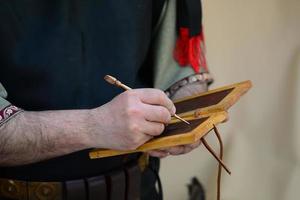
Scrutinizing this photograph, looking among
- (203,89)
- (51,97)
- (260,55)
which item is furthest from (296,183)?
(51,97)

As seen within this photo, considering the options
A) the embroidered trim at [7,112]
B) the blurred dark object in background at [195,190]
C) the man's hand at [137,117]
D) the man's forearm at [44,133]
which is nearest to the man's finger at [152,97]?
the man's hand at [137,117]

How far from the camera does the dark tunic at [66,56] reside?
2.73 ft

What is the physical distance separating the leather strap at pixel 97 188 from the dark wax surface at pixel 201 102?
0.66 feet

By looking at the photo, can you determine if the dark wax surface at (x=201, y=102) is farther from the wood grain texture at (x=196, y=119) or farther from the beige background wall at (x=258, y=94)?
the beige background wall at (x=258, y=94)

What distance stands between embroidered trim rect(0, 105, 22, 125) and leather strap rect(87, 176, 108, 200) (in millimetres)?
198

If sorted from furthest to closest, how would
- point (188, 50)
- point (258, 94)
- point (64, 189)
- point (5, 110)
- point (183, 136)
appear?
1. point (258, 94)
2. point (188, 50)
3. point (64, 189)
4. point (5, 110)
5. point (183, 136)

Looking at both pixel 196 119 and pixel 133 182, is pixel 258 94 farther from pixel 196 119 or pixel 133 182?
pixel 196 119

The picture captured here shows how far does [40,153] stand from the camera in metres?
0.81

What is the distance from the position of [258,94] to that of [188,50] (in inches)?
18.1

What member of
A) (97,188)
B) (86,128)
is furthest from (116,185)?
(86,128)

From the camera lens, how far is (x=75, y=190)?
870 millimetres

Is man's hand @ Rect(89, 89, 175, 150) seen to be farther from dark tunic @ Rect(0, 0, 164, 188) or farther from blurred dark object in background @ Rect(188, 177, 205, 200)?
blurred dark object in background @ Rect(188, 177, 205, 200)

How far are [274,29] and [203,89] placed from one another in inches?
16.6

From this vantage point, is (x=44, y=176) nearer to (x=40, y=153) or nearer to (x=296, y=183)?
(x=40, y=153)
